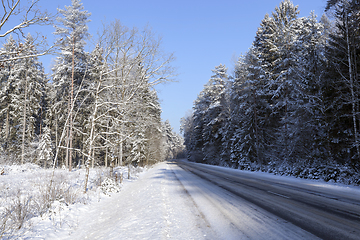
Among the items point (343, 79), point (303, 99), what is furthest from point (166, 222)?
point (303, 99)

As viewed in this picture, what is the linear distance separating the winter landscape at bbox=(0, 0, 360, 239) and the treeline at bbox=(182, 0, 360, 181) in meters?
0.11

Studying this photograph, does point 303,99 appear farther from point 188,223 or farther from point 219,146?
point 219,146

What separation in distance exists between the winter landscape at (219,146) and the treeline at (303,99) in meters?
0.11

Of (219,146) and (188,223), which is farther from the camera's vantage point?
(219,146)

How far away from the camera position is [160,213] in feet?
19.0

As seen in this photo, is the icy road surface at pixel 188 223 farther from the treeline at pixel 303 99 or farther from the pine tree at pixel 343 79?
the pine tree at pixel 343 79

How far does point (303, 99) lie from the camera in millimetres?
18328

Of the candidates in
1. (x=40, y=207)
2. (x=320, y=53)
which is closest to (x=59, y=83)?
(x=40, y=207)

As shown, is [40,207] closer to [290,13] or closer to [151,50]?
[151,50]

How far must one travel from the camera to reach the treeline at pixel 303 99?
43.0ft

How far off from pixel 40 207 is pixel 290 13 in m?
30.0

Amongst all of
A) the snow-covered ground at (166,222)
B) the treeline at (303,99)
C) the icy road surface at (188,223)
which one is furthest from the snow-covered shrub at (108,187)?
the treeline at (303,99)

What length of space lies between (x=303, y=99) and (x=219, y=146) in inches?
827

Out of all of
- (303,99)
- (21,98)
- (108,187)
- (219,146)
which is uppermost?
(21,98)
